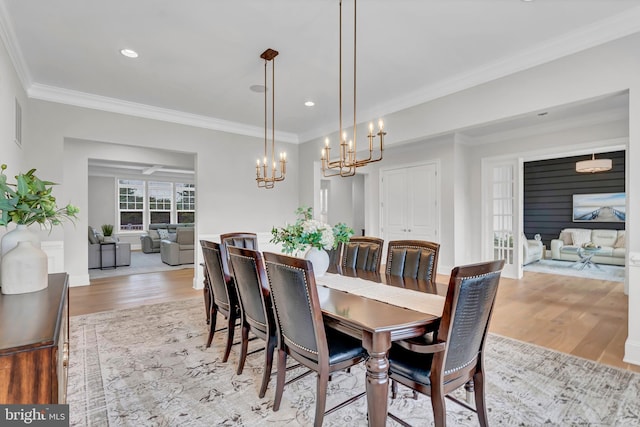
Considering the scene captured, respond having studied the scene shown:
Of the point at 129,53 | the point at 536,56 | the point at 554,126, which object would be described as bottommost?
the point at 554,126

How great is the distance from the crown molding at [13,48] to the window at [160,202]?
300 inches

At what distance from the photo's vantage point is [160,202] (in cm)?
1130

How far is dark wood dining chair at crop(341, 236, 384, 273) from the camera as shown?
3096mm

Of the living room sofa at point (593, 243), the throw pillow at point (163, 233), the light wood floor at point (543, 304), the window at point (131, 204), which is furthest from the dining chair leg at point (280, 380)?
the window at point (131, 204)

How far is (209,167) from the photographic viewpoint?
544 centimetres

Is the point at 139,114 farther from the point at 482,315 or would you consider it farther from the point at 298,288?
the point at 482,315

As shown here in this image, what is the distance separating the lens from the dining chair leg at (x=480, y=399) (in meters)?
1.74

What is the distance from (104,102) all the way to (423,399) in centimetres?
504

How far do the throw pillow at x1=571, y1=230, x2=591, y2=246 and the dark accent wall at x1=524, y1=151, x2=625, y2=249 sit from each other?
1.46 ft

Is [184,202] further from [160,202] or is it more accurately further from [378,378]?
[378,378]

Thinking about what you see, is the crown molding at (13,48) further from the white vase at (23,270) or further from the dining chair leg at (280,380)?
the dining chair leg at (280,380)

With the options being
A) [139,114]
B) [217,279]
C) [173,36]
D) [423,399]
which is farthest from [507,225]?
[139,114]

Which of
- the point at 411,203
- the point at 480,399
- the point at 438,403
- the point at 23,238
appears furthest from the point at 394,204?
the point at 23,238

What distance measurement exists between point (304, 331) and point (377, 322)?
1.41ft
